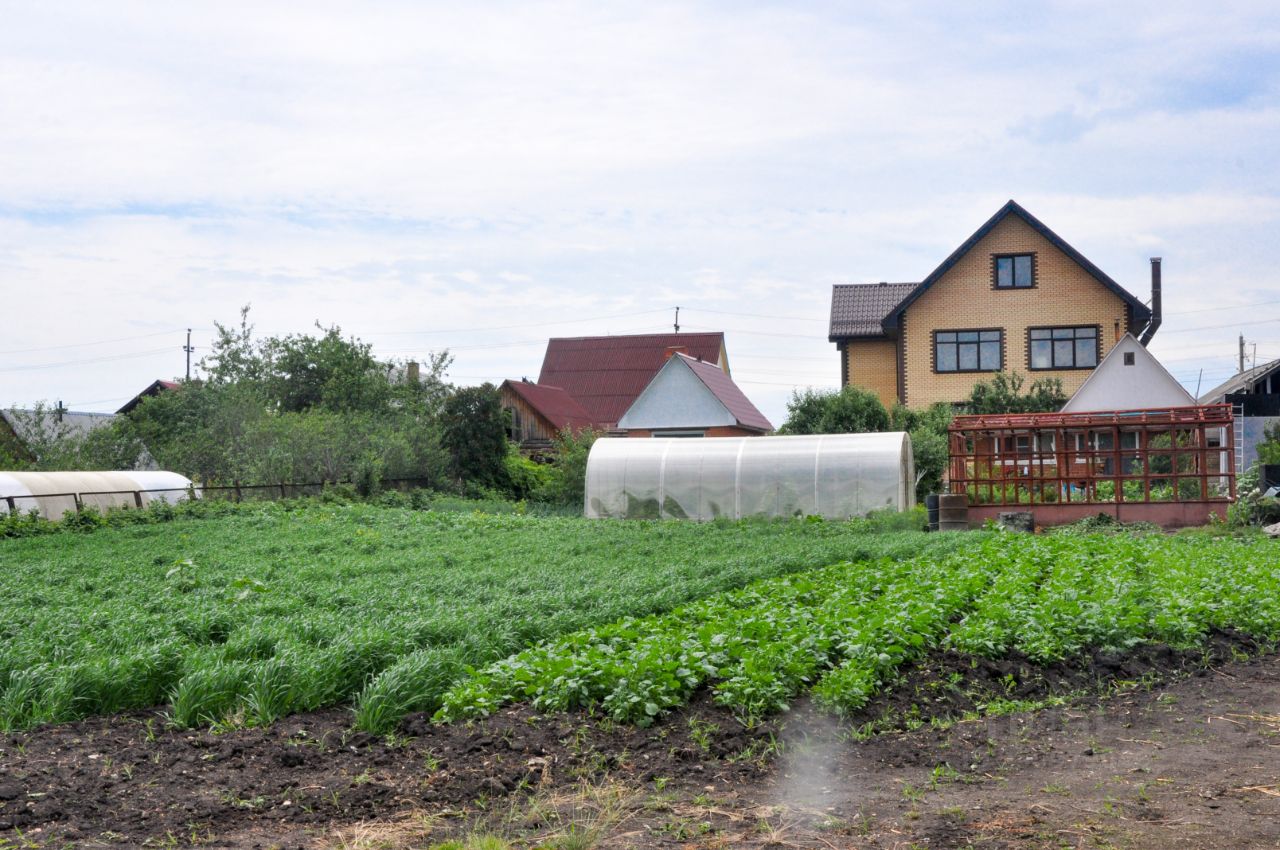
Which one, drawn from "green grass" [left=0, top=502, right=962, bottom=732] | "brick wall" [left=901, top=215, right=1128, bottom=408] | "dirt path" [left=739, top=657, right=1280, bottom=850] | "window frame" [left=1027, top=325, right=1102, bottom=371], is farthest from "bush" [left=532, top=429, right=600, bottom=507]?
"dirt path" [left=739, top=657, right=1280, bottom=850]

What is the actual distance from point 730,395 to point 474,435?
48.4 feet

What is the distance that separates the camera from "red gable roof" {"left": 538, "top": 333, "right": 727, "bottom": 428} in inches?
2306

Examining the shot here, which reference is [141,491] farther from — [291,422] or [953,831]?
[953,831]

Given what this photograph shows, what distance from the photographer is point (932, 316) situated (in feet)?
130

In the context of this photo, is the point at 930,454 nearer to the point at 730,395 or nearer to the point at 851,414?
the point at 851,414

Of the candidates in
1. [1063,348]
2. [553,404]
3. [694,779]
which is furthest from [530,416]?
[694,779]

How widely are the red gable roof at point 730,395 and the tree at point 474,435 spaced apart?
36.4ft

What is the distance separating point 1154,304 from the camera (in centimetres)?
3988

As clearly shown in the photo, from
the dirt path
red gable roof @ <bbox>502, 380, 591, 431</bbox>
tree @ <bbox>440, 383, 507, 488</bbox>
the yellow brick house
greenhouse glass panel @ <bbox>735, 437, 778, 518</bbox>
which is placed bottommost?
the dirt path

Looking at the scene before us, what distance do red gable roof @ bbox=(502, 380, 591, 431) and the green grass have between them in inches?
1177

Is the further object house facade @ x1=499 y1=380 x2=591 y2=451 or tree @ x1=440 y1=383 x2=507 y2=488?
house facade @ x1=499 y1=380 x2=591 y2=451

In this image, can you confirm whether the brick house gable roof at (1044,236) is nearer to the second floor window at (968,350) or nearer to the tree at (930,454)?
the second floor window at (968,350)

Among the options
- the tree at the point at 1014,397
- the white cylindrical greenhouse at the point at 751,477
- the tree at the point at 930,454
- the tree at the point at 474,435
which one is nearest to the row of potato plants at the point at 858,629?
the white cylindrical greenhouse at the point at 751,477

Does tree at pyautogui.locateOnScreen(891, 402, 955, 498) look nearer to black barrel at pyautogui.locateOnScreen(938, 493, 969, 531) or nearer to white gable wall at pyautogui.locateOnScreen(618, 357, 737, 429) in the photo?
black barrel at pyautogui.locateOnScreen(938, 493, 969, 531)
